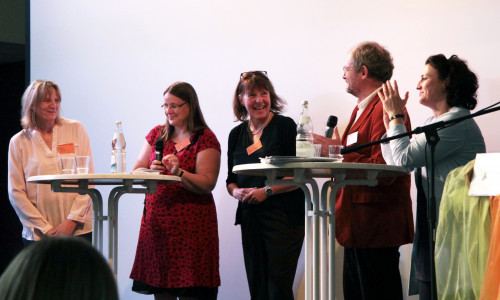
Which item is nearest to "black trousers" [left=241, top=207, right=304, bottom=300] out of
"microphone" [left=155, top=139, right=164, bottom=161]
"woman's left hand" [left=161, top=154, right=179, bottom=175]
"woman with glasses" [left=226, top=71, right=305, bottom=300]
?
"woman with glasses" [left=226, top=71, right=305, bottom=300]

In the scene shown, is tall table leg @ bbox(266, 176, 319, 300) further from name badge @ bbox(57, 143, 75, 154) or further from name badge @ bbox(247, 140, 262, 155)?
name badge @ bbox(57, 143, 75, 154)

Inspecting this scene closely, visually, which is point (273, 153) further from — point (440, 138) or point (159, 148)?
point (440, 138)

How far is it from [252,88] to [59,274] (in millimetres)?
2767

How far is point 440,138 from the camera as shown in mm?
2508

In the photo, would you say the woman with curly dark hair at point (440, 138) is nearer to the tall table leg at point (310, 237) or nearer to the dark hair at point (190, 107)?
the tall table leg at point (310, 237)

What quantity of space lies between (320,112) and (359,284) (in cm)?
126

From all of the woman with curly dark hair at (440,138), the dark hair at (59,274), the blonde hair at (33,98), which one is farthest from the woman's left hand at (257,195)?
the dark hair at (59,274)

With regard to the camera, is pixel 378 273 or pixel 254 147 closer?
pixel 378 273

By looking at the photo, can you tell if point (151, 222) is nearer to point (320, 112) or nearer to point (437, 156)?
point (320, 112)

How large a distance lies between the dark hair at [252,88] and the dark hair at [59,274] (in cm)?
273

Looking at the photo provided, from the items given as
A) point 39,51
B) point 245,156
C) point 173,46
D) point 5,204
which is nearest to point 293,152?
point 245,156

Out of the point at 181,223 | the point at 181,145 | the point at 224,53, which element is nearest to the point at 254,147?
the point at 181,145

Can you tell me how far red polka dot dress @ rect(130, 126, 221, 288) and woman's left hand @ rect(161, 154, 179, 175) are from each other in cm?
17

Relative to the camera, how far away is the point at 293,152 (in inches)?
133
